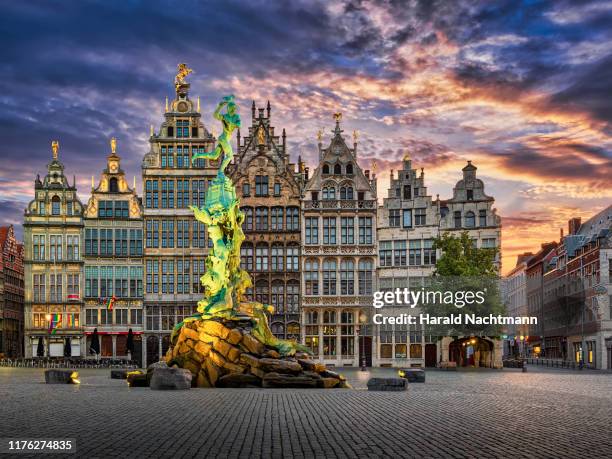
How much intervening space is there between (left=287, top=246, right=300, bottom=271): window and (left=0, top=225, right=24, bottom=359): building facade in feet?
135

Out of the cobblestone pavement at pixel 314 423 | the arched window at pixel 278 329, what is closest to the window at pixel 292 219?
the arched window at pixel 278 329

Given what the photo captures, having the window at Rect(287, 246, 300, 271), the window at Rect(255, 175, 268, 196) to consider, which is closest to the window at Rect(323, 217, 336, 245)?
the window at Rect(287, 246, 300, 271)

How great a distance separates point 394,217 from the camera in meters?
80.0

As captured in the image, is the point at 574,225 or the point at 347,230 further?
the point at 574,225

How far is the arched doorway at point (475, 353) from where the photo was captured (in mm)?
71188

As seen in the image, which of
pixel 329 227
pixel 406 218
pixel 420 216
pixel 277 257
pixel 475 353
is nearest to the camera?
pixel 475 353

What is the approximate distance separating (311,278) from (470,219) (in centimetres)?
1451

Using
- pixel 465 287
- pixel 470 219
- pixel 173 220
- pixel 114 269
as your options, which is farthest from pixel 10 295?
pixel 465 287

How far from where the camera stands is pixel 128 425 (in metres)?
20.7

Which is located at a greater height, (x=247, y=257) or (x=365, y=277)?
(x=247, y=257)

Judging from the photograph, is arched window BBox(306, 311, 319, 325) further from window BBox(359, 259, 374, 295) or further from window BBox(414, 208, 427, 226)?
window BBox(414, 208, 427, 226)

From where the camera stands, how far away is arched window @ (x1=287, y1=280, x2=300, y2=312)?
263 ft

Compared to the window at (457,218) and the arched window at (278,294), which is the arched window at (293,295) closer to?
the arched window at (278,294)

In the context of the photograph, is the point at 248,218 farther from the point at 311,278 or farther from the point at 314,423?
the point at 314,423
